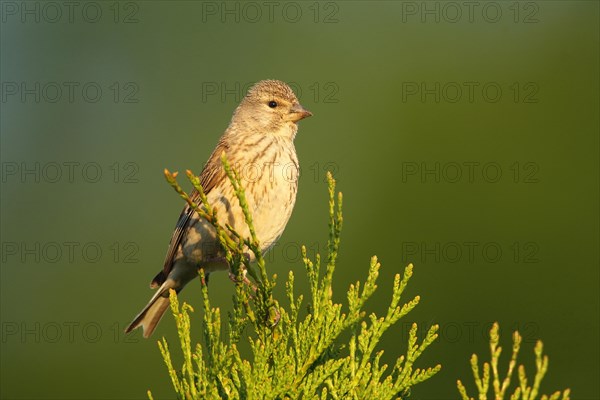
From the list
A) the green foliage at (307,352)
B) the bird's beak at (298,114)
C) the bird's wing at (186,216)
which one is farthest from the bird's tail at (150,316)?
the green foliage at (307,352)

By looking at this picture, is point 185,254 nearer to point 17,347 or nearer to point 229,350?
point 229,350

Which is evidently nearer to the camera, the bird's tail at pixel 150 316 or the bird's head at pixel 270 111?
the bird's tail at pixel 150 316

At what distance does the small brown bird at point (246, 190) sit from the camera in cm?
461

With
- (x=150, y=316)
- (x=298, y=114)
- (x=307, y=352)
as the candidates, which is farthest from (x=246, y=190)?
(x=307, y=352)

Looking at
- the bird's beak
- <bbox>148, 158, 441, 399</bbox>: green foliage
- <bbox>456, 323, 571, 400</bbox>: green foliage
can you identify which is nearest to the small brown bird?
the bird's beak

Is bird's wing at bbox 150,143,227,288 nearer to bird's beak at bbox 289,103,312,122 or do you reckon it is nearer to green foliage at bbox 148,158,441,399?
bird's beak at bbox 289,103,312,122

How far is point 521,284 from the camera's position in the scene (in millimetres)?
6449

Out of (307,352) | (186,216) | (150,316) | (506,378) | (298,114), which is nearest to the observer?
(506,378)

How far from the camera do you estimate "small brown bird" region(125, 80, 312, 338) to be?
15.1 feet

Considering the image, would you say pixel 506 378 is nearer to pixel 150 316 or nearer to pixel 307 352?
pixel 307 352

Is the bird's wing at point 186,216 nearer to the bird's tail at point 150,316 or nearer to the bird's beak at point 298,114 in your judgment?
the bird's tail at point 150,316

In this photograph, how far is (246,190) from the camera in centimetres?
455

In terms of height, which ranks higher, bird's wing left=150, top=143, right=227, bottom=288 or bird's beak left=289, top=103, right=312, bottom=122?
bird's beak left=289, top=103, right=312, bottom=122

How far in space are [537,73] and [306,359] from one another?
5956mm
